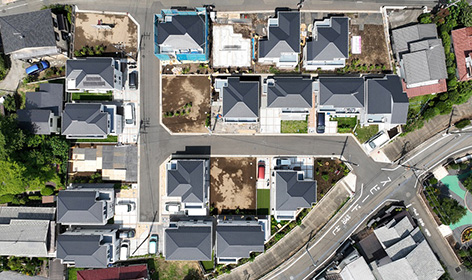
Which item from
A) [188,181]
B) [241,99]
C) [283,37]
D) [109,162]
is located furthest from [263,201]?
[109,162]

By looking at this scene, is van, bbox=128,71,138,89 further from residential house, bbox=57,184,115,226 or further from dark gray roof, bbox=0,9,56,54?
residential house, bbox=57,184,115,226

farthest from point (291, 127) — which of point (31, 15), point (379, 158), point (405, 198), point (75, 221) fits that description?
point (31, 15)

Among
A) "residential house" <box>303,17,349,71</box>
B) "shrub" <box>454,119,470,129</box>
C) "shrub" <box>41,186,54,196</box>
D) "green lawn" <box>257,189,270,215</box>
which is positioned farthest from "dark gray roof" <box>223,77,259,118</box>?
"shrub" <box>454,119,470,129</box>

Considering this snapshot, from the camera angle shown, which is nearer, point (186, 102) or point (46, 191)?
point (46, 191)

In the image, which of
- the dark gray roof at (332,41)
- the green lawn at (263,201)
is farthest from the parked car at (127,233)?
the dark gray roof at (332,41)

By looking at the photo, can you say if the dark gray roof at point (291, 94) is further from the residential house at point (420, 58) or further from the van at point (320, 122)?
the residential house at point (420, 58)

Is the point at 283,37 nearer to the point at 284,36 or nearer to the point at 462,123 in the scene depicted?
the point at 284,36
